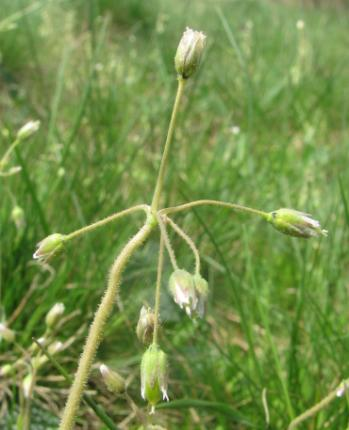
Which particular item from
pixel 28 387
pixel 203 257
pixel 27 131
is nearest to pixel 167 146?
pixel 28 387

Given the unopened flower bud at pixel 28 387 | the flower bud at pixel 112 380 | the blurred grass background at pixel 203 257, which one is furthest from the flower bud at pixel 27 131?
the flower bud at pixel 112 380

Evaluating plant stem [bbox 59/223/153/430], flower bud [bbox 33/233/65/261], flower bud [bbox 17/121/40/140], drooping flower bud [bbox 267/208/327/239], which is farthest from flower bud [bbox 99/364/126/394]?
flower bud [bbox 17/121/40/140]

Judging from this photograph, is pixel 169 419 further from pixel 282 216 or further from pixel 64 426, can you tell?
pixel 282 216

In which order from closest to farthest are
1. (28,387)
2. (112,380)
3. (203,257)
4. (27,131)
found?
(112,380), (28,387), (27,131), (203,257)

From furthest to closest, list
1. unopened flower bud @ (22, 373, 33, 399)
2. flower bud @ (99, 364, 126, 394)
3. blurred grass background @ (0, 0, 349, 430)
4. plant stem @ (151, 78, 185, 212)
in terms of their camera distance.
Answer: blurred grass background @ (0, 0, 349, 430)
unopened flower bud @ (22, 373, 33, 399)
flower bud @ (99, 364, 126, 394)
plant stem @ (151, 78, 185, 212)

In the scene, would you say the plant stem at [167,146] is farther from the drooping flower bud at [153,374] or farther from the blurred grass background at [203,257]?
the blurred grass background at [203,257]

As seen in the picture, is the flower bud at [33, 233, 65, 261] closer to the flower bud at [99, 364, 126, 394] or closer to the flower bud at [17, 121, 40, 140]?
the flower bud at [99, 364, 126, 394]

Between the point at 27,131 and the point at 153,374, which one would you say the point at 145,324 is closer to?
the point at 153,374
